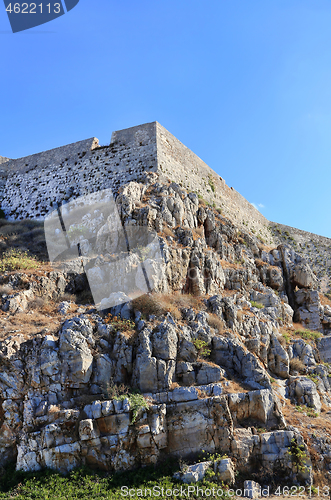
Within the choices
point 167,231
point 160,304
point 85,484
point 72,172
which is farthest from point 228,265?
point 72,172

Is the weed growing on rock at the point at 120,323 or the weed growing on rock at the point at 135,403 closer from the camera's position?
the weed growing on rock at the point at 135,403

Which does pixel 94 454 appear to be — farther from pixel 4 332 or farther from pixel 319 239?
pixel 319 239

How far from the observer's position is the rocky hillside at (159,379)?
979 cm

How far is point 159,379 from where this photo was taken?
11.0 m

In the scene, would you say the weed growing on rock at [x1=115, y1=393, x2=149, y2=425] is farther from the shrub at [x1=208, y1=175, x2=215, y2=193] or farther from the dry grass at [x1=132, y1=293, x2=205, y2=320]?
the shrub at [x1=208, y1=175, x2=215, y2=193]

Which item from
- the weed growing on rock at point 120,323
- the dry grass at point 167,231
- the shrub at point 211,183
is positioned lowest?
the weed growing on rock at point 120,323

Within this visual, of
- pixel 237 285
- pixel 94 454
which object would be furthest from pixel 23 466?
pixel 237 285

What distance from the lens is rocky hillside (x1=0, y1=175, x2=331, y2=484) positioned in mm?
9789

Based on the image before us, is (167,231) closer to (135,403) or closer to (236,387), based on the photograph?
(236,387)

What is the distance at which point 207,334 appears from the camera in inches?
496

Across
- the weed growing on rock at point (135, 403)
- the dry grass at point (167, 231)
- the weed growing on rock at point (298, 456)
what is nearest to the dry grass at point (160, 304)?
the weed growing on rock at point (135, 403)

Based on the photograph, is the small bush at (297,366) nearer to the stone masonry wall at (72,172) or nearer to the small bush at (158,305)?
the small bush at (158,305)

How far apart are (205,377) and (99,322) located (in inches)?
151

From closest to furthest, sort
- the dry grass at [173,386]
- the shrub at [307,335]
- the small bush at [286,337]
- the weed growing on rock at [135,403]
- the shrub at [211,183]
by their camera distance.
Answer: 1. the weed growing on rock at [135,403]
2. the dry grass at [173,386]
3. the small bush at [286,337]
4. the shrub at [307,335]
5. the shrub at [211,183]
